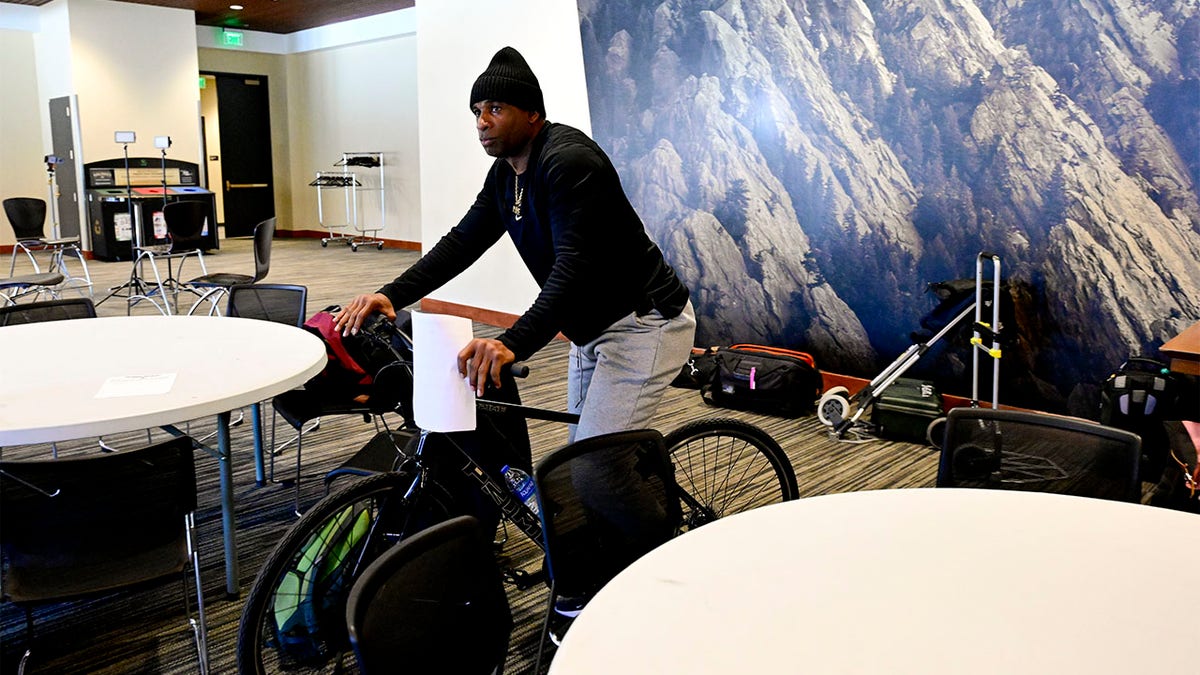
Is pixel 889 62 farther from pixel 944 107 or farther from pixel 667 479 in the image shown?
pixel 667 479

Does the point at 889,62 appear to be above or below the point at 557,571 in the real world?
above

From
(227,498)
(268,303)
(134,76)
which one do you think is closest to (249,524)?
(227,498)

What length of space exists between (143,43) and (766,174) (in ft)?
31.1

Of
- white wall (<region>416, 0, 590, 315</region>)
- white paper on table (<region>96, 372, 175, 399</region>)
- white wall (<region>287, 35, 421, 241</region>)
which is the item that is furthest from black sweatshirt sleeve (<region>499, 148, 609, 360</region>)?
white wall (<region>287, 35, 421, 241</region>)

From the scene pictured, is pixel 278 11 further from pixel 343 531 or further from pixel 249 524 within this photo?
pixel 343 531

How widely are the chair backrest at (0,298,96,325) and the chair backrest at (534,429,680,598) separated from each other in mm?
2474

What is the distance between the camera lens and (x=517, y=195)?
235cm

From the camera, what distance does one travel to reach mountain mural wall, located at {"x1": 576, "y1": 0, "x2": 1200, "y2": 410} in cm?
403

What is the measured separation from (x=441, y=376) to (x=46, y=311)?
2.31 m

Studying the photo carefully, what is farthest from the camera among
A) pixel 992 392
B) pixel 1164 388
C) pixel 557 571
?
pixel 992 392

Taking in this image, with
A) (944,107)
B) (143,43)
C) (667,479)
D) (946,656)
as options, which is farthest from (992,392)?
(143,43)

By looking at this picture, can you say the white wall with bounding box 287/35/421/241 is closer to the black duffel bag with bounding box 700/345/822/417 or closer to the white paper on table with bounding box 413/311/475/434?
the black duffel bag with bounding box 700/345/822/417

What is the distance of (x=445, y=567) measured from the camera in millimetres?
1304

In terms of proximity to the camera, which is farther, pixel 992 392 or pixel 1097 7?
pixel 992 392
